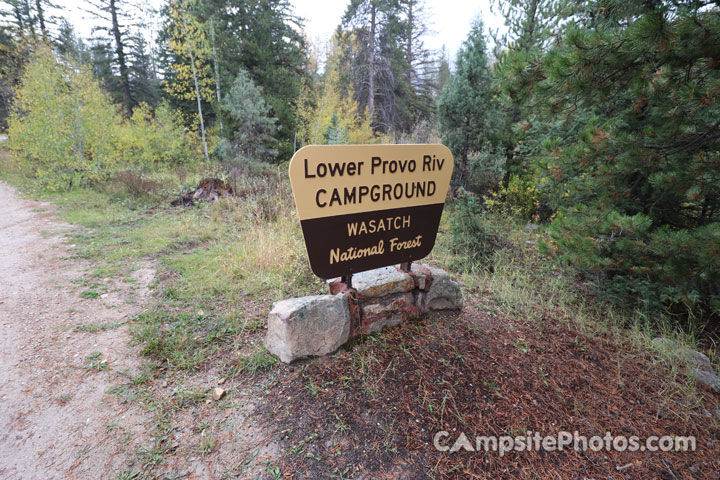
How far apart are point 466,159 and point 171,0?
14.7 metres

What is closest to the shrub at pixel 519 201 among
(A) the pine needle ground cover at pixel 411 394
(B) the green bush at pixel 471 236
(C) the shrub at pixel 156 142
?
(B) the green bush at pixel 471 236

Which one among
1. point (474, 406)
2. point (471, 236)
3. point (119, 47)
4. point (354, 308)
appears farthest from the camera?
point (119, 47)

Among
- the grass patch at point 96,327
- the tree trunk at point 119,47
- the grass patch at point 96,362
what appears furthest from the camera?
the tree trunk at point 119,47

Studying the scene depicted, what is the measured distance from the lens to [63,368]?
2377 millimetres

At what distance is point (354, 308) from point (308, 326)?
38cm

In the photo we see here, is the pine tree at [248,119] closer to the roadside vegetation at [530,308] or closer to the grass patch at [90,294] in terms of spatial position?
the roadside vegetation at [530,308]

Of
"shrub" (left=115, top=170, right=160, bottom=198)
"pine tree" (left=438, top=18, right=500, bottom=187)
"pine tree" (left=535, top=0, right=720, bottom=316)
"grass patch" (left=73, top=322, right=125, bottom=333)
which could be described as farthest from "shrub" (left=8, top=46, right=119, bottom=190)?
"pine tree" (left=535, top=0, right=720, bottom=316)

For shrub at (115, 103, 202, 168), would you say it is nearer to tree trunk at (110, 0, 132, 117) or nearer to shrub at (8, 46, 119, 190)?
shrub at (8, 46, 119, 190)

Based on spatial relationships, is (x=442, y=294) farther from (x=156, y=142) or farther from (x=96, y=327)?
(x=156, y=142)

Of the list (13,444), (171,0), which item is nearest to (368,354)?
(13,444)

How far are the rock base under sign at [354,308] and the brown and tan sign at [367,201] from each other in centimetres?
18

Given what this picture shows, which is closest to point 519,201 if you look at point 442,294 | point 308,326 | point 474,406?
point 442,294

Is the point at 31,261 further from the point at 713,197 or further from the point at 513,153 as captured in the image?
the point at 513,153

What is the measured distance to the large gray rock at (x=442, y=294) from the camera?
107 inches
